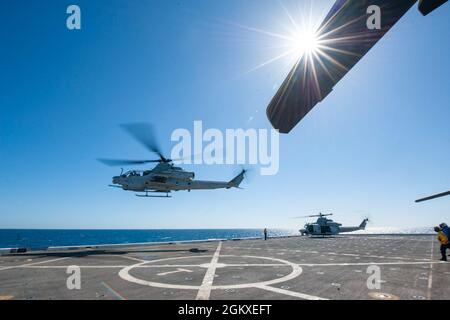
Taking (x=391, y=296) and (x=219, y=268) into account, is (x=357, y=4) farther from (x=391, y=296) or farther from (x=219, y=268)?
(x=219, y=268)

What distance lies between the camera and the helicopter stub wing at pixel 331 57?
3861mm

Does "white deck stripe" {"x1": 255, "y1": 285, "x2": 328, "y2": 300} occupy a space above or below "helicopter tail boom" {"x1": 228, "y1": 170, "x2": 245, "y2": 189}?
below

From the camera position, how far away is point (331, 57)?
14.4 ft

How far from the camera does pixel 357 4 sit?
12.7 ft

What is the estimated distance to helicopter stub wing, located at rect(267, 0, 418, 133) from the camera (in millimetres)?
3861

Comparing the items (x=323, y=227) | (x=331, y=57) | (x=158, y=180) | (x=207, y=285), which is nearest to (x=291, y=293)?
(x=207, y=285)

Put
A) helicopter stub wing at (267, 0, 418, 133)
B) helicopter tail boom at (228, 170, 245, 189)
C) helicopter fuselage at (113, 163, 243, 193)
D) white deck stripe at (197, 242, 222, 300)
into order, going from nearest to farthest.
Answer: helicopter stub wing at (267, 0, 418, 133)
white deck stripe at (197, 242, 222, 300)
helicopter fuselage at (113, 163, 243, 193)
helicopter tail boom at (228, 170, 245, 189)

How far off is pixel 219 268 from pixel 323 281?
5.98 meters

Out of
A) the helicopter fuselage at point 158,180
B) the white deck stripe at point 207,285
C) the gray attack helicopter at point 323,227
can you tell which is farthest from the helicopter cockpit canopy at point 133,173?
the gray attack helicopter at point 323,227

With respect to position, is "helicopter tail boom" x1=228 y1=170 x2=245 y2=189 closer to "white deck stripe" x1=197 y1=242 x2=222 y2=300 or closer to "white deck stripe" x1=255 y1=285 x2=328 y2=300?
"white deck stripe" x1=197 y1=242 x2=222 y2=300

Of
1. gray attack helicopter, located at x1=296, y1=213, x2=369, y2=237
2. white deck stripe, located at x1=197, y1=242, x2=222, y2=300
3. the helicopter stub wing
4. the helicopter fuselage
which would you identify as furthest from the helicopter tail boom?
the helicopter stub wing

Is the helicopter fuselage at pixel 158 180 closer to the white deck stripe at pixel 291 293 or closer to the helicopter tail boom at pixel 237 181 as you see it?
the helicopter tail boom at pixel 237 181
